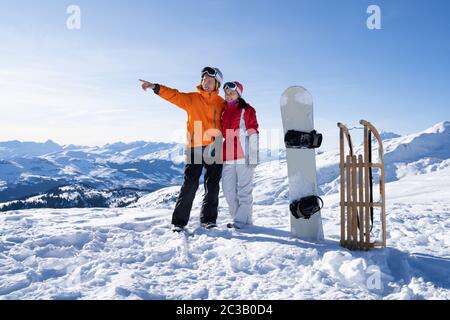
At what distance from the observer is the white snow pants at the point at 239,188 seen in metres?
6.34

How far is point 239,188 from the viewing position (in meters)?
6.40

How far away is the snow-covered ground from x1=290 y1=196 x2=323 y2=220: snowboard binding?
17.1 inches

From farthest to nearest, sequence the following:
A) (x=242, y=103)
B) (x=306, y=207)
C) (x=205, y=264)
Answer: (x=242, y=103)
(x=306, y=207)
(x=205, y=264)

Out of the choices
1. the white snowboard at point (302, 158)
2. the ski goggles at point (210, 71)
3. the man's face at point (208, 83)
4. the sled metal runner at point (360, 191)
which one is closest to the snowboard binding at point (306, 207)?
the white snowboard at point (302, 158)

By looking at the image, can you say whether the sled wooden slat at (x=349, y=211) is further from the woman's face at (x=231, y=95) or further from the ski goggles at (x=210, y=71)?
the ski goggles at (x=210, y=71)

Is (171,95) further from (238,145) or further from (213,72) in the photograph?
(238,145)

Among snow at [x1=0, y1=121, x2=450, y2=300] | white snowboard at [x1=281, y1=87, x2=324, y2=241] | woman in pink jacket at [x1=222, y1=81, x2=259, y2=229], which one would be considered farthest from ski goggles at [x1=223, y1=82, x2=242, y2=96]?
snow at [x1=0, y1=121, x2=450, y2=300]

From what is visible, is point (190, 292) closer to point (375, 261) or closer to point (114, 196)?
point (375, 261)

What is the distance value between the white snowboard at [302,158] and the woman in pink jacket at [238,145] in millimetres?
Result: 842

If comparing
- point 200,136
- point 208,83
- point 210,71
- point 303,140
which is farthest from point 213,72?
point 303,140

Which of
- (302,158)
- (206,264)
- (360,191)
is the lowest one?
(206,264)

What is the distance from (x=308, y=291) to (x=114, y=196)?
666 ft

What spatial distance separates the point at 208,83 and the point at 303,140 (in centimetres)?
204
